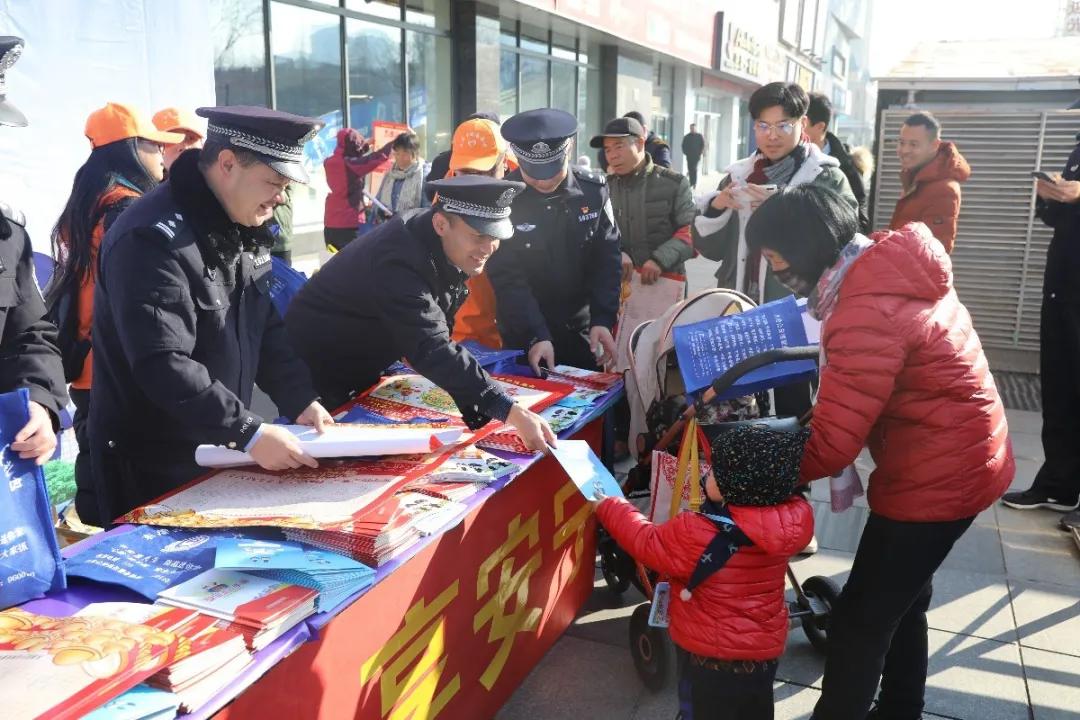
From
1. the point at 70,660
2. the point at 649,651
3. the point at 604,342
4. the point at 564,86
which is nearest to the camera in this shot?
the point at 70,660

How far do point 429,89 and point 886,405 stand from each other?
10589mm

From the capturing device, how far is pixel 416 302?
8.16 ft

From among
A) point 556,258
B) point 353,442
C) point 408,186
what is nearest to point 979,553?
point 556,258

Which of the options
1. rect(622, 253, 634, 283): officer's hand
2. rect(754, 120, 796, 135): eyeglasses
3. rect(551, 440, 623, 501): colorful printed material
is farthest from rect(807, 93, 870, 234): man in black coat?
rect(551, 440, 623, 501): colorful printed material

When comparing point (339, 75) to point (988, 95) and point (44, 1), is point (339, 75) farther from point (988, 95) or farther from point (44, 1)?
point (988, 95)

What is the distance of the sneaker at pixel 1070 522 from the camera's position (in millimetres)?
4105

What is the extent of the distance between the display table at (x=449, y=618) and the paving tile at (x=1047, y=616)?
5.70 feet

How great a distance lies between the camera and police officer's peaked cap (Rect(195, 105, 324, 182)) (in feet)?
6.34

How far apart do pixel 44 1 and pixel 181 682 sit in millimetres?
4875

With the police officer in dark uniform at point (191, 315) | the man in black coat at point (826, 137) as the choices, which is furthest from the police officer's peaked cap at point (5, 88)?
the man in black coat at point (826, 137)

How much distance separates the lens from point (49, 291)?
2.97 m

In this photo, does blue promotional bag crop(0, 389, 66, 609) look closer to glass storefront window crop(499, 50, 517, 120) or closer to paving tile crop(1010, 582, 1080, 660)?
paving tile crop(1010, 582, 1080, 660)

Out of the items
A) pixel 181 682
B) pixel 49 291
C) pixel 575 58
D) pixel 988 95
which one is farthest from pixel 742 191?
pixel 575 58

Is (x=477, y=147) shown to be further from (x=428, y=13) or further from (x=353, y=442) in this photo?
(x=428, y=13)
